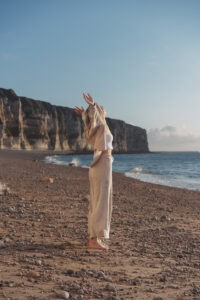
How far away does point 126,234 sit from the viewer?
623 centimetres

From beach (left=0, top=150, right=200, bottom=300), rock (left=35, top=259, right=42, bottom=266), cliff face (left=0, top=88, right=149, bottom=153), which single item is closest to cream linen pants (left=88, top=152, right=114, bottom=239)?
beach (left=0, top=150, right=200, bottom=300)

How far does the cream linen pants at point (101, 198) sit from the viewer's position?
527 centimetres

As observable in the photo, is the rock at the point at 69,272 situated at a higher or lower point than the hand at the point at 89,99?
lower

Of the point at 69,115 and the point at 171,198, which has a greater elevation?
the point at 69,115

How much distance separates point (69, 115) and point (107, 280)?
10577 cm

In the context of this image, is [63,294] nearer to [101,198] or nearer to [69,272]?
[69,272]

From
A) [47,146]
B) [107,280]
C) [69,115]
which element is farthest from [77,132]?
[107,280]

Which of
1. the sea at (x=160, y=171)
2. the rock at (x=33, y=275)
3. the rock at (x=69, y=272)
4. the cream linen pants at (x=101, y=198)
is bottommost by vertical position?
the sea at (x=160, y=171)

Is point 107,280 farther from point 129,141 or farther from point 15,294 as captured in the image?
point 129,141

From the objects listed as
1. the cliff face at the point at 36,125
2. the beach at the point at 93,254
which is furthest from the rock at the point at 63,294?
the cliff face at the point at 36,125

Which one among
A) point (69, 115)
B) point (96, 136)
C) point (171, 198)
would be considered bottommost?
point (171, 198)

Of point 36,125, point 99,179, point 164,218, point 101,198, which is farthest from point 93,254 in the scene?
point 36,125

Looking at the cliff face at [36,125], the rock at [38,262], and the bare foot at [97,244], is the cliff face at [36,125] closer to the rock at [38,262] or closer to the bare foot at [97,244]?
the bare foot at [97,244]

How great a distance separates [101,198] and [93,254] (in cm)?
87
